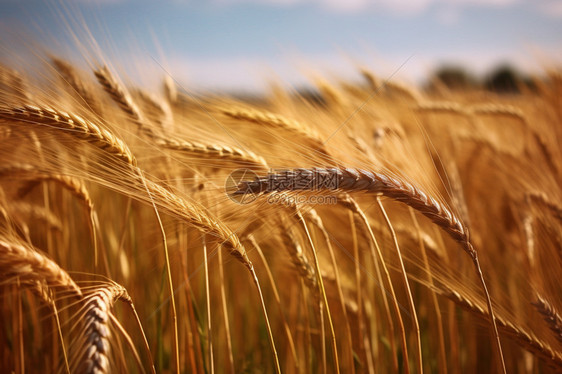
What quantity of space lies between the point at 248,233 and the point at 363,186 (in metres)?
0.38

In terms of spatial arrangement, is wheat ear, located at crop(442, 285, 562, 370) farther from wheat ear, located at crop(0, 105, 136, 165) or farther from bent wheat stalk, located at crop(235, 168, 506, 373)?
wheat ear, located at crop(0, 105, 136, 165)

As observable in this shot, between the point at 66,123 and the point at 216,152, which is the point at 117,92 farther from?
the point at 216,152

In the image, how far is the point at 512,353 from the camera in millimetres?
1603

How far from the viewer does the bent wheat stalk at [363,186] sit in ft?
2.45

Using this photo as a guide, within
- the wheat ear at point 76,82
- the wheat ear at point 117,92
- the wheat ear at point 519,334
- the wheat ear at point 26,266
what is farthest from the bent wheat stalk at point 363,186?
the wheat ear at point 76,82

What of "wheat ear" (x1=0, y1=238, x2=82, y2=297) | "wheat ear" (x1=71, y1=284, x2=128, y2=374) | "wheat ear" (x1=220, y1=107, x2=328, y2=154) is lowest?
"wheat ear" (x1=71, y1=284, x2=128, y2=374)

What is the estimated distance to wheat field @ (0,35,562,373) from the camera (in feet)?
2.84

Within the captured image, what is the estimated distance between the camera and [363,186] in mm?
840

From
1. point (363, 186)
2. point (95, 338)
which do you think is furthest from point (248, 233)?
point (95, 338)

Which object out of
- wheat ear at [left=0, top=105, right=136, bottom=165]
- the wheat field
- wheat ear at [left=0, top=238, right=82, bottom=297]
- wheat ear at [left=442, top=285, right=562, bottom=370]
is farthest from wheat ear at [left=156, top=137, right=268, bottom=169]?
wheat ear at [left=442, top=285, right=562, bottom=370]

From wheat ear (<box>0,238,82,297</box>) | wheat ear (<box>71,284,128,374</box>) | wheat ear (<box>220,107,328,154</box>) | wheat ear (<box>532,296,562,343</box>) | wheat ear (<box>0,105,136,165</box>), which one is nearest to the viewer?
wheat ear (<box>71,284,128,374</box>)

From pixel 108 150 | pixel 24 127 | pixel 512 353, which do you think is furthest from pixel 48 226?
pixel 512 353

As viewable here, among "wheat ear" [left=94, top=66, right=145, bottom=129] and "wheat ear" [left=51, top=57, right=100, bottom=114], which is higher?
"wheat ear" [left=51, top=57, right=100, bottom=114]

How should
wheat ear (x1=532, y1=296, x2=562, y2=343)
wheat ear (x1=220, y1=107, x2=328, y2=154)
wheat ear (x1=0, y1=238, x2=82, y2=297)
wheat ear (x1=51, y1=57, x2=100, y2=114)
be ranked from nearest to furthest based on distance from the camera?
wheat ear (x1=0, y1=238, x2=82, y2=297) → wheat ear (x1=532, y1=296, x2=562, y2=343) → wheat ear (x1=220, y1=107, x2=328, y2=154) → wheat ear (x1=51, y1=57, x2=100, y2=114)
